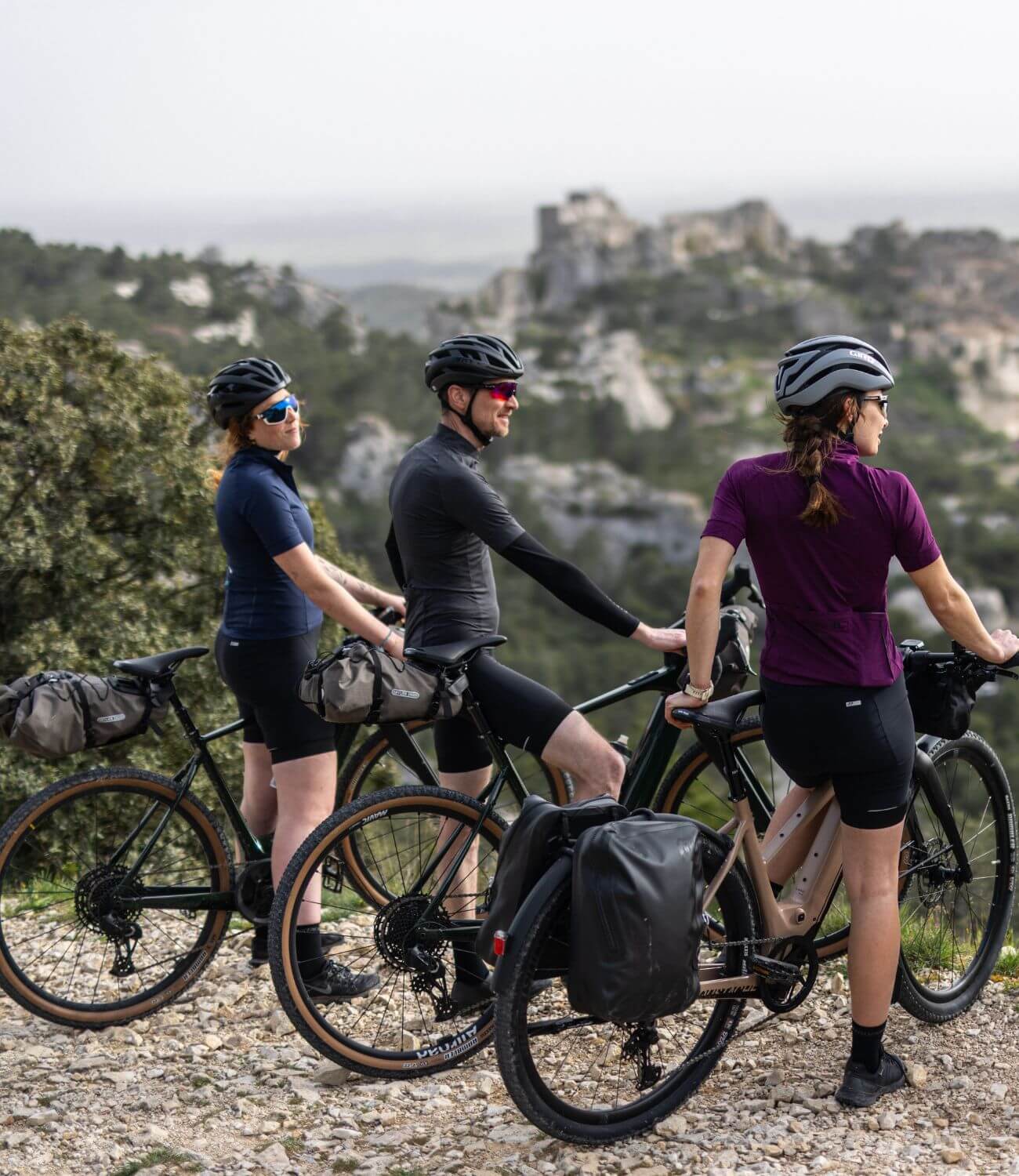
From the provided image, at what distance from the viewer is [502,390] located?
397 cm

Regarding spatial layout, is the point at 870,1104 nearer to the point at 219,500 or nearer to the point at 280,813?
the point at 280,813

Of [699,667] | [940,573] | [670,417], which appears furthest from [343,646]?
[670,417]

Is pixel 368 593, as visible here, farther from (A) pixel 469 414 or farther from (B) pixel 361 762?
(A) pixel 469 414

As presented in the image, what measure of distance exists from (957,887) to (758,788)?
678 millimetres

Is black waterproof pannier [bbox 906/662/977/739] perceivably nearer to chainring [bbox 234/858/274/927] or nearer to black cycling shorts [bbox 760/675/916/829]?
black cycling shorts [bbox 760/675/916/829]

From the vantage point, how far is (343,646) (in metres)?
3.71

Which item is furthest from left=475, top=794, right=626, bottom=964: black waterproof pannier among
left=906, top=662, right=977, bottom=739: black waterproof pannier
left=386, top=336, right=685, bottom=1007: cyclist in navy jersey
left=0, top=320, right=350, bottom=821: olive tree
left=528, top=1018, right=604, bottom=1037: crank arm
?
left=0, top=320, right=350, bottom=821: olive tree

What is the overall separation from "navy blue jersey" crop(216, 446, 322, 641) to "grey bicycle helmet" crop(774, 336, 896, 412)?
152 cm

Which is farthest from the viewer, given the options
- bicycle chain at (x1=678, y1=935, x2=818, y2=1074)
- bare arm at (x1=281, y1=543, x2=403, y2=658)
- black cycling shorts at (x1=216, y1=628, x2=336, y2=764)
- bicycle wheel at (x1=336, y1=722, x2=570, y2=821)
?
bicycle wheel at (x1=336, y1=722, x2=570, y2=821)

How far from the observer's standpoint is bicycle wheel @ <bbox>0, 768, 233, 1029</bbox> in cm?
395

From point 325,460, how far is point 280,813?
77349mm

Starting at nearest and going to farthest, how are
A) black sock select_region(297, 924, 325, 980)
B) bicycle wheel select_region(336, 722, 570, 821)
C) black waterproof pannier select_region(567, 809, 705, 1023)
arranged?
black waterproof pannier select_region(567, 809, 705, 1023), black sock select_region(297, 924, 325, 980), bicycle wheel select_region(336, 722, 570, 821)

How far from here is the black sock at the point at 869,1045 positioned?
350cm

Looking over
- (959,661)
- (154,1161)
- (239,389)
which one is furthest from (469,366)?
(154,1161)
